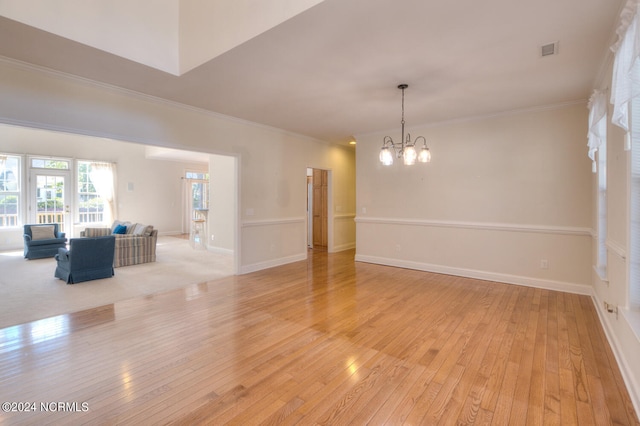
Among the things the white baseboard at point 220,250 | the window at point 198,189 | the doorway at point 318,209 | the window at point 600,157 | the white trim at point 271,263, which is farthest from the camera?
the window at point 198,189

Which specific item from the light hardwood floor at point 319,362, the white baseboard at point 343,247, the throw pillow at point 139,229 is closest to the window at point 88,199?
the throw pillow at point 139,229

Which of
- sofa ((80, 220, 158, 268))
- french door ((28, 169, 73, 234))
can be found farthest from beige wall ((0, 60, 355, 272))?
french door ((28, 169, 73, 234))

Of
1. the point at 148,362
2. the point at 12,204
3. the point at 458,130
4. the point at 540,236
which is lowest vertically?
the point at 148,362

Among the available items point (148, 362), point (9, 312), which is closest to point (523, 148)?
point (148, 362)

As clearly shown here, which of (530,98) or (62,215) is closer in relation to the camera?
(530,98)

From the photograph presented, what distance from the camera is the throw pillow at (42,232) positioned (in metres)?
6.75

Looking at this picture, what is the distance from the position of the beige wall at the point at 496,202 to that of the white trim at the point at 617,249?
5.68ft

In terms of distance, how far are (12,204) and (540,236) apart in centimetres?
1201

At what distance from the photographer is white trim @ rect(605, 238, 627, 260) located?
231cm

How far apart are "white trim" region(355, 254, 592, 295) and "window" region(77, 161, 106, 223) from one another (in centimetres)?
831

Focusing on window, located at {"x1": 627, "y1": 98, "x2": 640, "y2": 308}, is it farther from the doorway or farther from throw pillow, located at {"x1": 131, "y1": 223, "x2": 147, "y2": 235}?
throw pillow, located at {"x1": 131, "y1": 223, "x2": 147, "y2": 235}

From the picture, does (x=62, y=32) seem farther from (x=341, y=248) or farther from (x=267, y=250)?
(x=341, y=248)

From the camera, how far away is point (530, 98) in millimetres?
4172

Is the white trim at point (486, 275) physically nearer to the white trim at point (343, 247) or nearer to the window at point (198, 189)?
the white trim at point (343, 247)
